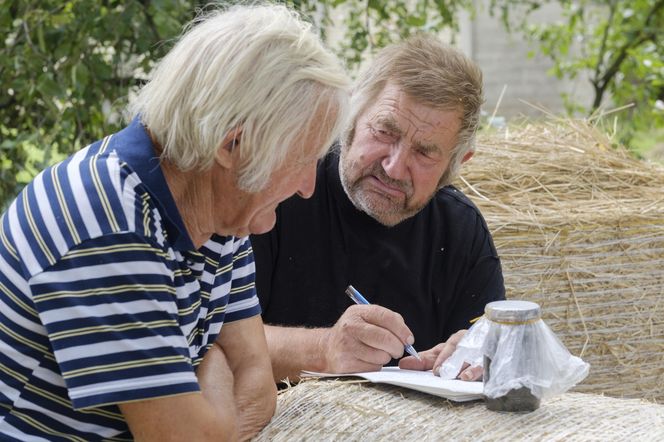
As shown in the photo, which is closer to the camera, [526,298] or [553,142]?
[526,298]

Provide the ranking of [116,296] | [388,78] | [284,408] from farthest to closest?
[388,78] < [284,408] < [116,296]

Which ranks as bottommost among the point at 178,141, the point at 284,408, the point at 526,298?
the point at 526,298

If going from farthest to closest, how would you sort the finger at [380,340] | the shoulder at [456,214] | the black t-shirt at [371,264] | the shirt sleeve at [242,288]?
the shoulder at [456,214], the black t-shirt at [371,264], the finger at [380,340], the shirt sleeve at [242,288]

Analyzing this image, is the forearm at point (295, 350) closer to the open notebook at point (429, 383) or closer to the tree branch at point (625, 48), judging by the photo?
the open notebook at point (429, 383)

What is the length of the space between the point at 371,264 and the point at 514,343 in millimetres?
1005

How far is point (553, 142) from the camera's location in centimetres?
369

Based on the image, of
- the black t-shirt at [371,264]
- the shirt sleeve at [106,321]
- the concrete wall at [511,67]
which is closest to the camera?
the shirt sleeve at [106,321]

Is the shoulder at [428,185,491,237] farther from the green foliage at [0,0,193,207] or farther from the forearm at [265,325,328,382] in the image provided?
the green foliage at [0,0,193,207]

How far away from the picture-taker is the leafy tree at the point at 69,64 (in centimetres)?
348

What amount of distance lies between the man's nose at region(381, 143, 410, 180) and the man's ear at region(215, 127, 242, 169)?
1.08 metres

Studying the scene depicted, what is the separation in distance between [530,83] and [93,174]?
10908 millimetres

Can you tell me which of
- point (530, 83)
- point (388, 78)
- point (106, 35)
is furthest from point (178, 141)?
point (530, 83)

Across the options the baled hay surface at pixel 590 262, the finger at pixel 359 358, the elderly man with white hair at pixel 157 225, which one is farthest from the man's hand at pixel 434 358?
the baled hay surface at pixel 590 262

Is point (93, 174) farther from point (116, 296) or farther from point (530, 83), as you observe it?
point (530, 83)
